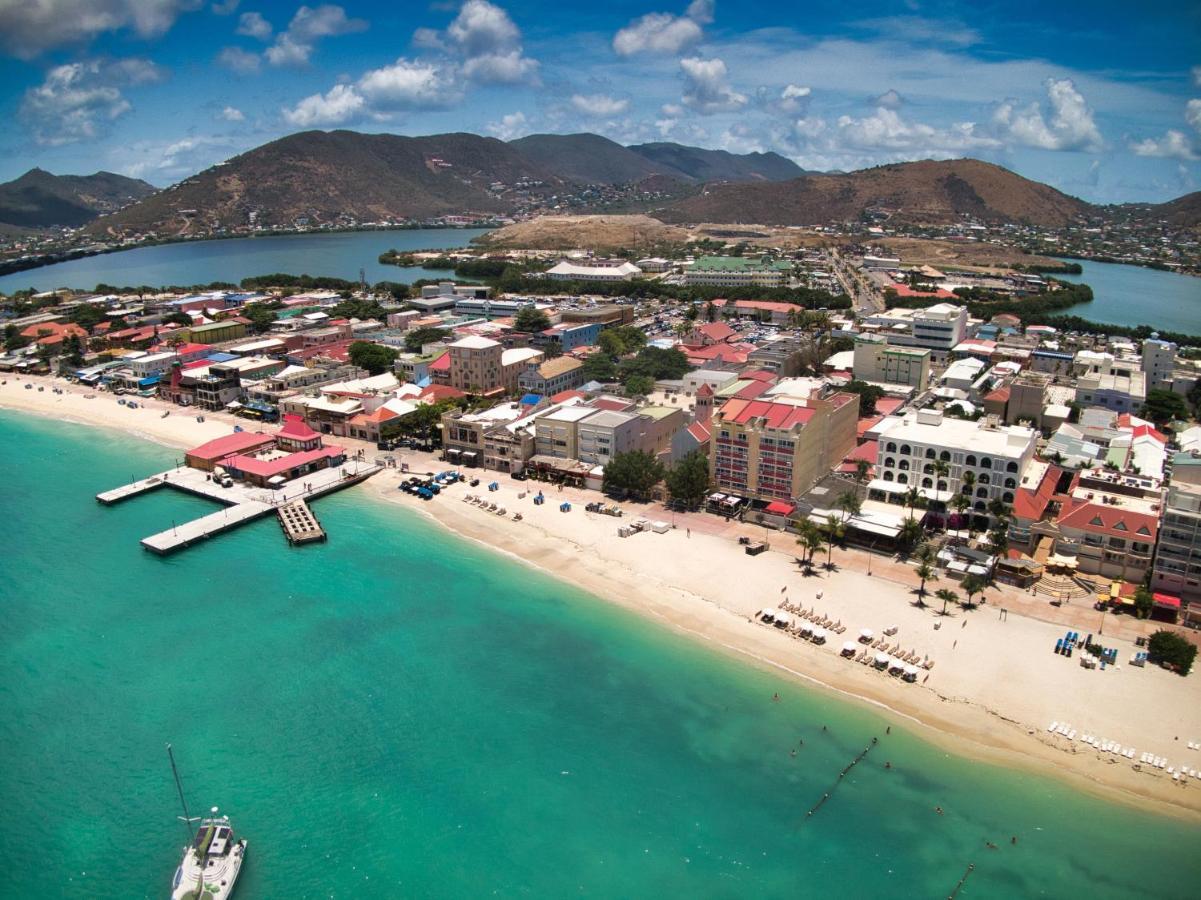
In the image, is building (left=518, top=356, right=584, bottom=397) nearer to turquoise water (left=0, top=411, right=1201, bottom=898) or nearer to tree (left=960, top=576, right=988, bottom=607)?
turquoise water (left=0, top=411, right=1201, bottom=898)

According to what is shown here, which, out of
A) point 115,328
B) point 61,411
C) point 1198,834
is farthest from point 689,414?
point 115,328

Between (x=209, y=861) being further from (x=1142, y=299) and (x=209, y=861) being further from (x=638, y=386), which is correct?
(x=1142, y=299)

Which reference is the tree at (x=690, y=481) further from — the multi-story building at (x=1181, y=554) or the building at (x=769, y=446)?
the multi-story building at (x=1181, y=554)

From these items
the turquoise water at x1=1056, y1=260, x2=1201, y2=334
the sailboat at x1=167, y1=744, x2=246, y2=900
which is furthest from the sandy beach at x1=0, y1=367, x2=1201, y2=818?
the turquoise water at x1=1056, y1=260, x2=1201, y2=334

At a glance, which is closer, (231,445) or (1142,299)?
(231,445)

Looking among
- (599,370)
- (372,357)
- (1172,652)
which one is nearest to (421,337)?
(372,357)
